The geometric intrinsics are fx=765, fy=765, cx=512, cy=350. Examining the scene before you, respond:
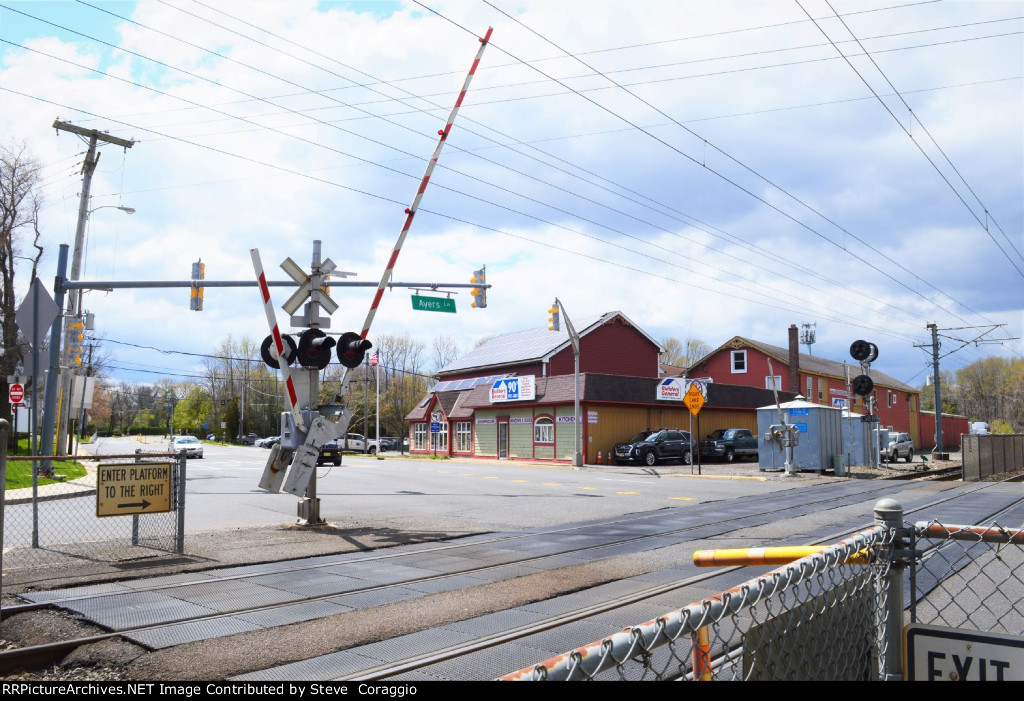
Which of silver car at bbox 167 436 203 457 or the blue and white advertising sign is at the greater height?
the blue and white advertising sign

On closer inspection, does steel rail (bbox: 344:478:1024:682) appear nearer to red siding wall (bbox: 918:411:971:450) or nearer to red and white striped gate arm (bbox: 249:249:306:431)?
red and white striped gate arm (bbox: 249:249:306:431)

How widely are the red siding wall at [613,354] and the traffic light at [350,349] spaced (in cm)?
3309

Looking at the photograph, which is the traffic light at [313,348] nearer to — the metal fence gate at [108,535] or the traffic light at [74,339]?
the metal fence gate at [108,535]

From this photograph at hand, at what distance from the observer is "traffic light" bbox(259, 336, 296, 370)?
12195 mm

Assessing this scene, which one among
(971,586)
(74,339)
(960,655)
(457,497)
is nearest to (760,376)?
(457,497)

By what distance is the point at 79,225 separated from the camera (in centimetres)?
2684

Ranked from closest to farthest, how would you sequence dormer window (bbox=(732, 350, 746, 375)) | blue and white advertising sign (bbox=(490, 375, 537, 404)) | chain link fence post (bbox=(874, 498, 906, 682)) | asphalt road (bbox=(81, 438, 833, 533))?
1. chain link fence post (bbox=(874, 498, 906, 682))
2. asphalt road (bbox=(81, 438, 833, 533))
3. blue and white advertising sign (bbox=(490, 375, 537, 404))
4. dormer window (bbox=(732, 350, 746, 375))

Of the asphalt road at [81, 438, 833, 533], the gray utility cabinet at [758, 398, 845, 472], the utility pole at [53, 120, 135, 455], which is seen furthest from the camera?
the gray utility cabinet at [758, 398, 845, 472]

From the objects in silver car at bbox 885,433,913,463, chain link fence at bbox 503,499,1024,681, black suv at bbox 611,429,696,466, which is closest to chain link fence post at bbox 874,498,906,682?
chain link fence at bbox 503,499,1024,681

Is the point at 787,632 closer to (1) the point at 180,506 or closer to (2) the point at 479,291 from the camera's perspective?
(1) the point at 180,506

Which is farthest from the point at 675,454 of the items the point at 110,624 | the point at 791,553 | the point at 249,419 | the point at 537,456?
the point at 249,419

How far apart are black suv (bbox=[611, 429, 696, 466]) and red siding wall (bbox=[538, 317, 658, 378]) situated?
7731mm

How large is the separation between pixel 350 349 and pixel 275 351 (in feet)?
4.46

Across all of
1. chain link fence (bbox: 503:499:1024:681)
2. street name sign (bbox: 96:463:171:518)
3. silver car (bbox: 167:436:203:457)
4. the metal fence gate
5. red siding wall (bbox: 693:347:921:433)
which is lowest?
silver car (bbox: 167:436:203:457)
